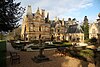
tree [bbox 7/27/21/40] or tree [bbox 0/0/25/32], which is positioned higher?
tree [bbox 0/0/25/32]

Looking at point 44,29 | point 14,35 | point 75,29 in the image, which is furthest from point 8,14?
point 14,35

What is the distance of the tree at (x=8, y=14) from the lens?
17.9m

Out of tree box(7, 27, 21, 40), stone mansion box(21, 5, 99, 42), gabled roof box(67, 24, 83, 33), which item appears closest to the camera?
stone mansion box(21, 5, 99, 42)

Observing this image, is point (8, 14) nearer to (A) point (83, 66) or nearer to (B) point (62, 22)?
(A) point (83, 66)

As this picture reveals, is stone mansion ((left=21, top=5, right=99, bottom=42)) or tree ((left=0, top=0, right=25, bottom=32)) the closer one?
tree ((left=0, top=0, right=25, bottom=32))

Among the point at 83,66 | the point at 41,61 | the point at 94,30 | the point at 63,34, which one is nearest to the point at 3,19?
the point at 41,61

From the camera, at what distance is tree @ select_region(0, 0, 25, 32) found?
58.9ft

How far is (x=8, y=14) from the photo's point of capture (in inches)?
746

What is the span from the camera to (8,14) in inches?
746

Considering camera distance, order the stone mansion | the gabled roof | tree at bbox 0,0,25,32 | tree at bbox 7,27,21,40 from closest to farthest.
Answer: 1. tree at bbox 0,0,25,32
2. the stone mansion
3. the gabled roof
4. tree at bbox 7,27,21,40

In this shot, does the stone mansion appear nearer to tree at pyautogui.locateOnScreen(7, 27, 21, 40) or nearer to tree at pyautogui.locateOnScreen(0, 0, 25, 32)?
tree at pyautogui.locateOnScreen(7, 27, 21, 40)

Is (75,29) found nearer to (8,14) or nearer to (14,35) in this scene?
(14,35)

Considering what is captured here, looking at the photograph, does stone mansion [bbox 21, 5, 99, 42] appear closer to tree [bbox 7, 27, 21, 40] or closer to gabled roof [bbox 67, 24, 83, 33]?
gabled roof [bbox 67, 24, 83, 33]

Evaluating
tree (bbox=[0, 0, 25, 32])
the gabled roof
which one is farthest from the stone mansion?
tree (bbox=[0, 0, 25, 32])
